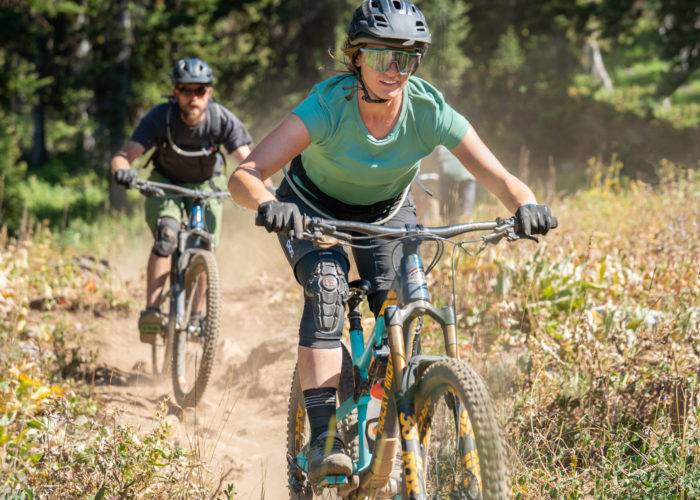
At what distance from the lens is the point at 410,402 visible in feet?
10.8

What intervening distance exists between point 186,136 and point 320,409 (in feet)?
11.8

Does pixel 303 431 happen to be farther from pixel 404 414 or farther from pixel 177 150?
pixel 177 150

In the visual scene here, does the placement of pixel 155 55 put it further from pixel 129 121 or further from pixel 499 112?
pixel 499 112

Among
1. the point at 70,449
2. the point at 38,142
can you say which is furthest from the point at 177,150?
the point at 38,142

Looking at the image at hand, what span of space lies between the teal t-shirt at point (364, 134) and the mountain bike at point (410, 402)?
0.47 m

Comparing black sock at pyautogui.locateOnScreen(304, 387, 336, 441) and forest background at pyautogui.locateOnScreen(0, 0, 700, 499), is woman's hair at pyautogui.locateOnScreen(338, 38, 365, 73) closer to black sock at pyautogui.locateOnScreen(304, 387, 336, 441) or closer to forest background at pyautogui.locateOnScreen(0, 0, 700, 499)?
black sock at pyautogui.locateOnScreen(304, 387, 336, 441)

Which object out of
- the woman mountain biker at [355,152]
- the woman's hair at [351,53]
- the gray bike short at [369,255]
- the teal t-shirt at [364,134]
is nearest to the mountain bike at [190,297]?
the gray bike short at [369,255]

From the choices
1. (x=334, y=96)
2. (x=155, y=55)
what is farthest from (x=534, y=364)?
(x=155, y=55)

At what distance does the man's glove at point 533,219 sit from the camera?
11.2 feet

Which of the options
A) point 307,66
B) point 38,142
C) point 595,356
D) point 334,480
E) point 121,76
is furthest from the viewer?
point 38,142

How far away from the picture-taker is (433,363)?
321 cm

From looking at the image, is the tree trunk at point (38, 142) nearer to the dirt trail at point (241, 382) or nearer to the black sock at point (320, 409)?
the dirt trail at point (241, 382)

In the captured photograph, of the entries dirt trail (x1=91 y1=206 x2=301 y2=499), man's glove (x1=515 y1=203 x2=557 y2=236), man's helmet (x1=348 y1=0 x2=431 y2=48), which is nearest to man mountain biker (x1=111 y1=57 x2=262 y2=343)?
dirt trail (x1=91 y1=206 x2=301 y2=499)

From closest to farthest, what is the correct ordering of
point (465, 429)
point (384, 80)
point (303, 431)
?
point (465, 429)
point (384, 80)
point (303, 431)
